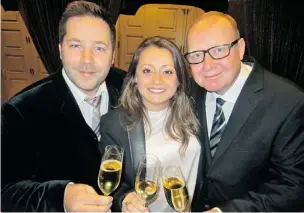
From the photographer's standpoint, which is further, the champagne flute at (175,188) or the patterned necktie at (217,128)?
the patterned necktie at (217,128)

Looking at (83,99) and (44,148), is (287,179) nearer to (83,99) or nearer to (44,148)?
(83,99)

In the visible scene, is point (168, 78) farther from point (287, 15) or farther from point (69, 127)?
point (287, 15)

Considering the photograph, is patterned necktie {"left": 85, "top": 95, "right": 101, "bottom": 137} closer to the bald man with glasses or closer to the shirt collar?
the shirt collar

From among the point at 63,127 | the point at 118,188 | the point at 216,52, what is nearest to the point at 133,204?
the point at 118,188

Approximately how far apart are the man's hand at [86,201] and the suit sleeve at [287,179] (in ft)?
2.12

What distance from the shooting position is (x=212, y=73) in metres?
1.87

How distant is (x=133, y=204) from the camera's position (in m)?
1.59

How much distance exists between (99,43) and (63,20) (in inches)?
11.0

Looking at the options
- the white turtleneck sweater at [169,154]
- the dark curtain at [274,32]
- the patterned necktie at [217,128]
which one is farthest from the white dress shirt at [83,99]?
the dark curtain at [274,32]

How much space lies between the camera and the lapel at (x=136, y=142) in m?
1.92

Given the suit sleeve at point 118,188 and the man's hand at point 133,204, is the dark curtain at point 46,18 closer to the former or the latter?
the suit sleeve at point 118,188

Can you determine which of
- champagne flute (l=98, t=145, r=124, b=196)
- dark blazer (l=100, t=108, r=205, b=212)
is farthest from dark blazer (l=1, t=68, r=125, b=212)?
champagne flute (l=98, t=145, r=124, b=196)

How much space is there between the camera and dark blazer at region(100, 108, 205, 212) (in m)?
1.92

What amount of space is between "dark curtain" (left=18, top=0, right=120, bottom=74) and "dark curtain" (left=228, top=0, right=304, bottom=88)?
1760mm
